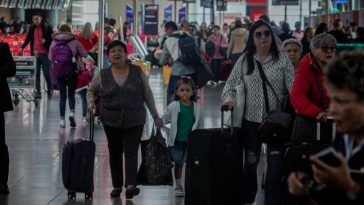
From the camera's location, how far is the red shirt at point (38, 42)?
24.6 metres

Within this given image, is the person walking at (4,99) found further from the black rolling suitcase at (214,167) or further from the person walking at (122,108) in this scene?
the black rolling suitcase at (214,167)

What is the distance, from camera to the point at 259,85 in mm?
9875

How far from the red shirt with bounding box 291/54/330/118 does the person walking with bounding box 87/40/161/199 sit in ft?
7.92

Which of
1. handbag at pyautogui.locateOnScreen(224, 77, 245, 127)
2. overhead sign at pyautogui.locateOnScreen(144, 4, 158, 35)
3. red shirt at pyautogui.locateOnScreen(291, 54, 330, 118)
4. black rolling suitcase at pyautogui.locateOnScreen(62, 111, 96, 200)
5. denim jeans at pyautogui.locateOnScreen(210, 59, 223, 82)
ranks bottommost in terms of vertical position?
black rolling suitcase at pyautogui.locateOnScreen(62, 111, 96, 200)

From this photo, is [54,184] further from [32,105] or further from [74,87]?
[32,105]

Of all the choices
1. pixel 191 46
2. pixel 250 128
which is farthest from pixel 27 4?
pixel 250 128

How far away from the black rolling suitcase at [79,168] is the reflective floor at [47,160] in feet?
0.42

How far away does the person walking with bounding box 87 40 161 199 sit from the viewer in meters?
10.8

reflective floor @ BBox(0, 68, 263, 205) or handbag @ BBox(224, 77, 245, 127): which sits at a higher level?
handbag @ BBox(224, 77, 245, 127)

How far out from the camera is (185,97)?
1115 cm

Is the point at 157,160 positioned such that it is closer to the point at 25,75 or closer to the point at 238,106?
the point at 238,106

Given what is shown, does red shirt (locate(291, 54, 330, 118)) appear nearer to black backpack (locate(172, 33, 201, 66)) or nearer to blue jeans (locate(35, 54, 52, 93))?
black backpack (locate(172, 33, 201, 66))

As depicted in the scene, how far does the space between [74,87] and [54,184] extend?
6.61 m

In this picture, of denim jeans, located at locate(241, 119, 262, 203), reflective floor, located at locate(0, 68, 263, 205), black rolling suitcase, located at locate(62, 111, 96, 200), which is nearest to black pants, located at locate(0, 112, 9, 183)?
reflective floor, located at locate(0, 68, 263, 205)
